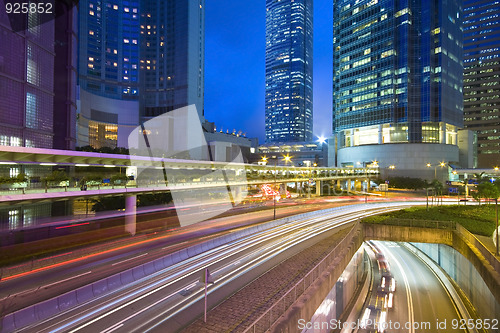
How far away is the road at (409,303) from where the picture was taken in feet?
63.6

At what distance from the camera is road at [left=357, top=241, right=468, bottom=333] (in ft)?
63.6

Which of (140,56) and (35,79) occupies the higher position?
(140,56)

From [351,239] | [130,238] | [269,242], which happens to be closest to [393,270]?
[351,239]

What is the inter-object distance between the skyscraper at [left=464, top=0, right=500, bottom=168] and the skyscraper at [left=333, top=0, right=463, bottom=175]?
36816mm

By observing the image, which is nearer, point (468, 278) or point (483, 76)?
point (468, 278)

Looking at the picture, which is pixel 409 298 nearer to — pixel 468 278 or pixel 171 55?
pixel 468 278

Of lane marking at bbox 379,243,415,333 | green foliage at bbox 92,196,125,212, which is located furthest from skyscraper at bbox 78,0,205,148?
lane marking at bbox 379,243,415,333

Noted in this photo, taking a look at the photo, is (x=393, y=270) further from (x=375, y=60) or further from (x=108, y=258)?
(x=375, y=60)

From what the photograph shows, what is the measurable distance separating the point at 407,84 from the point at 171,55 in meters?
102

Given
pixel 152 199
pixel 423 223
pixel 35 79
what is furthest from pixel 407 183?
pixel 35 79

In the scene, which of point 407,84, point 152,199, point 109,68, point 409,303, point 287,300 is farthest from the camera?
point 109,68

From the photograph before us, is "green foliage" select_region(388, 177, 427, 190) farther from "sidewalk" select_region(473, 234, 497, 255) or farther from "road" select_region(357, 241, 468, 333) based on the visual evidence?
"sidewalk" select_region(473, 234, 497, 255)

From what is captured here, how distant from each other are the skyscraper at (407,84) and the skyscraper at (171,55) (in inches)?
2839

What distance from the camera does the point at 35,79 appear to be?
36719mm
